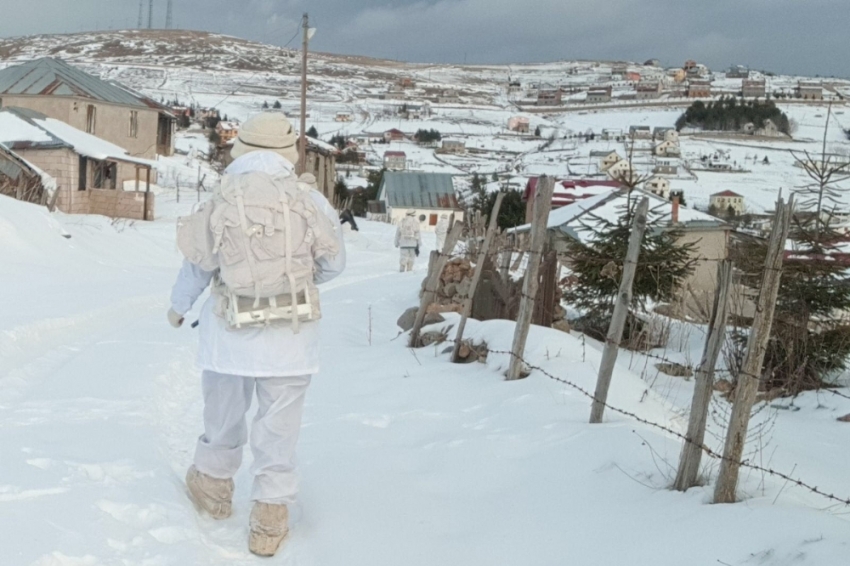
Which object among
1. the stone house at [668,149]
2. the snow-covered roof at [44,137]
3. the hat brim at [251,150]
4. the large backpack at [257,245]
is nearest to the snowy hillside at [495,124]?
the stone house at [668,149]

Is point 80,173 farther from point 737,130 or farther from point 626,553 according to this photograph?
point 737,130

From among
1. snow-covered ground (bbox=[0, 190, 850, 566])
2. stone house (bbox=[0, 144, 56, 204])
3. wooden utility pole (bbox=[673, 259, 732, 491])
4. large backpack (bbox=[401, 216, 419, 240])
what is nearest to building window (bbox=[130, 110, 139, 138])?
stone house (bbox=[0, 144, 56, 204])

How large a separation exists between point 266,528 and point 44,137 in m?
28.3

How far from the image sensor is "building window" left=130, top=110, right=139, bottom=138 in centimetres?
4283

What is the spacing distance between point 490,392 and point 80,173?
1048 inches

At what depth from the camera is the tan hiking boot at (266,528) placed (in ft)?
13.6

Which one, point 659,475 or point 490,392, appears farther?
point 490,392

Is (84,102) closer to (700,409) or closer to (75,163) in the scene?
(75,163)

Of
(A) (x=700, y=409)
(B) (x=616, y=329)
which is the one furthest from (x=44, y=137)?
(A) (x=700, y=409)

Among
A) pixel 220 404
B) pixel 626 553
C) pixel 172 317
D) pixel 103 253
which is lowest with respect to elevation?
pixel 103 253

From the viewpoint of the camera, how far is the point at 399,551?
4336 millimetres

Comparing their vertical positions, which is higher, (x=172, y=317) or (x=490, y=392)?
(x=172, y=317)

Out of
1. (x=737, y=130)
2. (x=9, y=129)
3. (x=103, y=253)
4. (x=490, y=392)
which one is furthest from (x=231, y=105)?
(x=490, y=392)

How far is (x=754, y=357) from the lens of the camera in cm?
413
